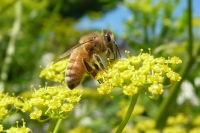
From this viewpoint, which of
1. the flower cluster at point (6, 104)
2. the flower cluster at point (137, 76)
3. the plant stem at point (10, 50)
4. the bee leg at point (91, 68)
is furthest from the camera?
the plant stem at point (10, 50)

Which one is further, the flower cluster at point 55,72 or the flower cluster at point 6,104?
the flower cluster at point 55,72

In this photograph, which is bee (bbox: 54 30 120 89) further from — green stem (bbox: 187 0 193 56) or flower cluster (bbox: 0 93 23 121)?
green stem (bbox: 187 0 193 56)

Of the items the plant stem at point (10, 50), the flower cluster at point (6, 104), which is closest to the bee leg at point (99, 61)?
the flower cluster at point (6, 104)

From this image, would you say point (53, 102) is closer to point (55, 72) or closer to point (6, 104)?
point (6, 104)

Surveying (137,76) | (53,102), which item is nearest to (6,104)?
(53,102)

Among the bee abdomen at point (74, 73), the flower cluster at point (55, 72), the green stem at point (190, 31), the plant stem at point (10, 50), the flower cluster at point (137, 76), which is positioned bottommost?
the flower cluster at point (137, 76)

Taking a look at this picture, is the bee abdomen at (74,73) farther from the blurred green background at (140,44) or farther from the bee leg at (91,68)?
the blurred green background at (140,44)

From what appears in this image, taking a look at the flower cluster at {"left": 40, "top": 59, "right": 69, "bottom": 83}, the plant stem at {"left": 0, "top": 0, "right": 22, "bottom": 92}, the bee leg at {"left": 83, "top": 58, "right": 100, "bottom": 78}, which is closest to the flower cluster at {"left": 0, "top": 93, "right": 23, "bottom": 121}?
the flower cluster at {"left": 40, "top": 59, "right": 69, "bottom": 83}
